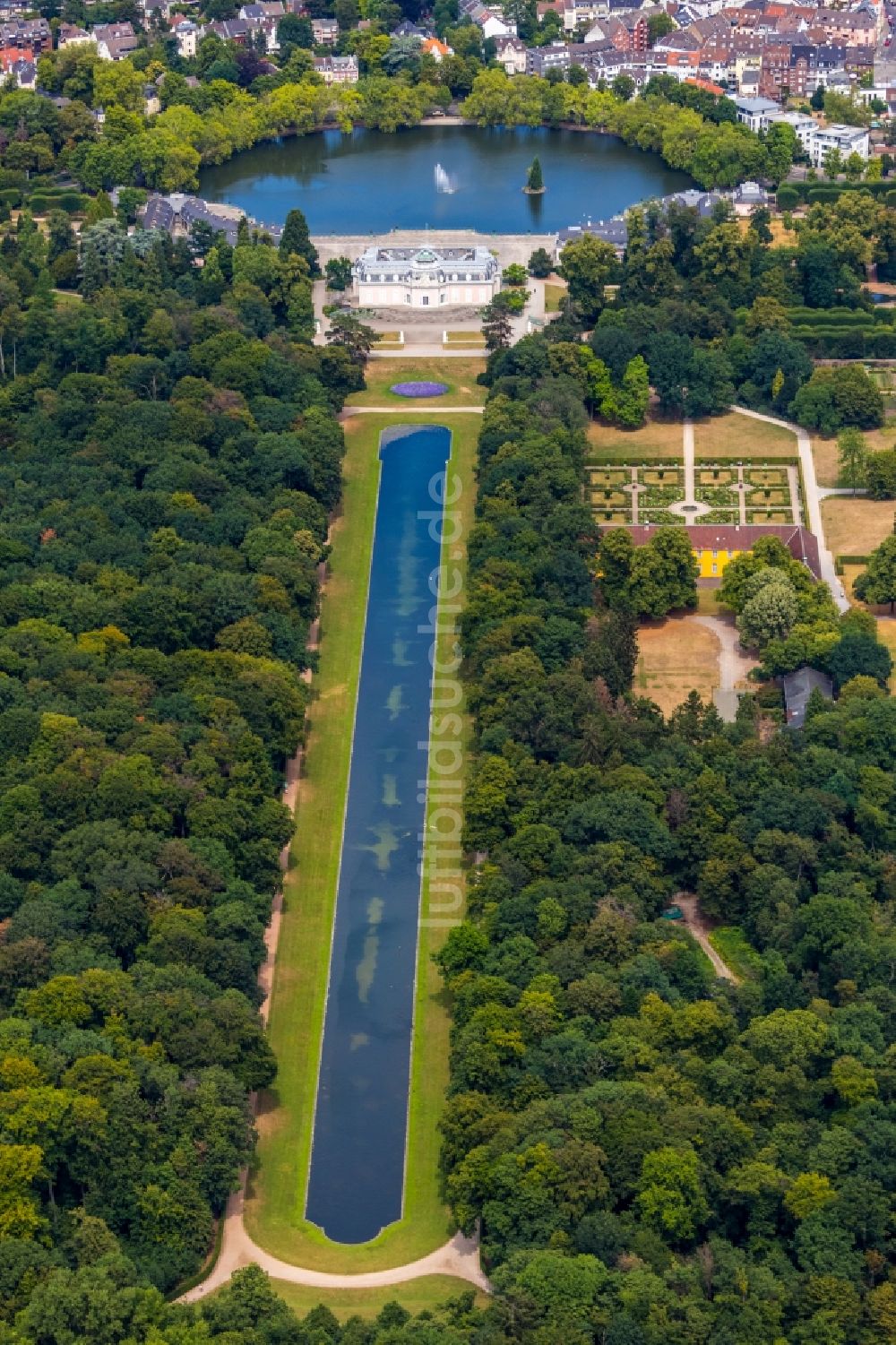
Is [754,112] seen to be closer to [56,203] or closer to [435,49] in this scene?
[435,49]

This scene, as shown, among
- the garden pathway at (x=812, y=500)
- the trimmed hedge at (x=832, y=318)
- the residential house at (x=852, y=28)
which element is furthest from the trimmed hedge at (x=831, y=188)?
the garden pathway at (x=812, y=500)

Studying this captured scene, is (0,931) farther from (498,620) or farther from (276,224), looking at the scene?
(276,224)

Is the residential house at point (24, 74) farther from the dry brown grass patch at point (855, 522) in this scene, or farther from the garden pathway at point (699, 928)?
the garden pathway at point (699, 928)

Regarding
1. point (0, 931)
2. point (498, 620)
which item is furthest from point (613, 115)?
point (0, 931)

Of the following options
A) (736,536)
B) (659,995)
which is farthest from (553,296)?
(659,995)

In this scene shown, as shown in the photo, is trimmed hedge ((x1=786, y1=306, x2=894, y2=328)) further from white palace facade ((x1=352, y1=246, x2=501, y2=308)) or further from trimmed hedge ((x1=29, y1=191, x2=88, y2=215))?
trimmed hedge ((x1=29, y1=191, x2=88, y2=215))

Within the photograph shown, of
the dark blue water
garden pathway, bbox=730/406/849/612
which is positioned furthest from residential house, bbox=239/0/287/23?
the dark blue water
